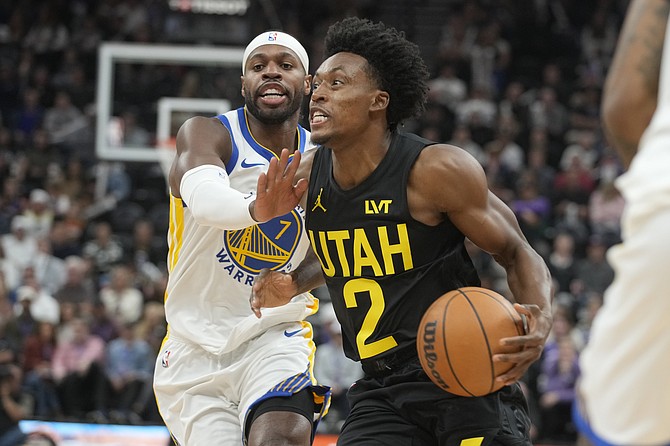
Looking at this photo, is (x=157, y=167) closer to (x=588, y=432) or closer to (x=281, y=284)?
(x=281, y=284)

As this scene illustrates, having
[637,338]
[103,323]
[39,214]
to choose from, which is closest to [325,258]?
[637,338]

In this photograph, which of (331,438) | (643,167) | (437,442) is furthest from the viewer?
(331,438)

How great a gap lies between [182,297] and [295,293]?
732 millimetres

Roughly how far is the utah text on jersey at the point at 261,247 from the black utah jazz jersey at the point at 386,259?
73 centimetres

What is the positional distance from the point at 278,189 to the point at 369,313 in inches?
25.4

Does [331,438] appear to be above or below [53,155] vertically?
below

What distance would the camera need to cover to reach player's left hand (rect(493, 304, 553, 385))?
3797mm

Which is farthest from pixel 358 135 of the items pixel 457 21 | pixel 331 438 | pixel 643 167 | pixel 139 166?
pixel 457 21

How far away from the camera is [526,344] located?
3.82 meters

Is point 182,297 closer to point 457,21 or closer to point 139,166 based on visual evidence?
point 139,166

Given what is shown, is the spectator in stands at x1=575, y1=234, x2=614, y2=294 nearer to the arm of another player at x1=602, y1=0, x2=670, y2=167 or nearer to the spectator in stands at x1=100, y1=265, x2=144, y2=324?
the spectator in stands at x1=100, y1=265, x2=144, y2=324

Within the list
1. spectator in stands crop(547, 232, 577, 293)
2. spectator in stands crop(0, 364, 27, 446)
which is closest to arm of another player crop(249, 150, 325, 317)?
spectator in stands crop(0, 364, 27, 446)

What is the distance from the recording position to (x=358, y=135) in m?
4.52

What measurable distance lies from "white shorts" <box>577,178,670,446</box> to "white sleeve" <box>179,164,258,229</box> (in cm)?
220
